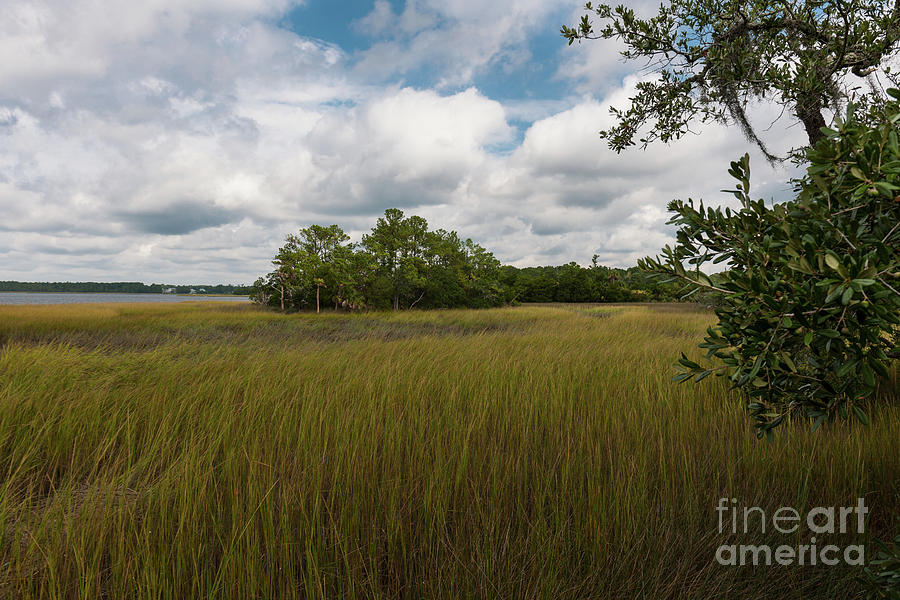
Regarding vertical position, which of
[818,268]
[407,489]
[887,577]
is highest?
[818,268]

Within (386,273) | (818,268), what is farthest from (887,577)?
(386,273)

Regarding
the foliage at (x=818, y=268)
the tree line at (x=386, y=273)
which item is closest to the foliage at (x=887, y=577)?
the foliage at (x=818, y=268)

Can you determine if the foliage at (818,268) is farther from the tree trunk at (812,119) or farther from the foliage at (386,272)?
the foliage at (386,272)

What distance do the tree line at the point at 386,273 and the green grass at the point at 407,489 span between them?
64.7ft

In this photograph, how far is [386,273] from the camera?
26672 millimetres

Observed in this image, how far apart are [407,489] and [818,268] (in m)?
2.38

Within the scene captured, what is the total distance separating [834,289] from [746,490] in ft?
4.52

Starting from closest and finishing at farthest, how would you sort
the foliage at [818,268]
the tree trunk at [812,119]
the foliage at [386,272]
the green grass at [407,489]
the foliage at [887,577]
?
1. the foliage at [887,577]
2. the foliage at [818,268]
3. the green grass at [407,489]
4. the tree trunk at [812,119]
5. the foliage at [386,272]

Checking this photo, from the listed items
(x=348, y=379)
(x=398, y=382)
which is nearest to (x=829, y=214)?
(x=398, y=382)

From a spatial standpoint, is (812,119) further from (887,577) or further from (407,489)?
(407,489)

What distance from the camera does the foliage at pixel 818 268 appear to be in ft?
4.94

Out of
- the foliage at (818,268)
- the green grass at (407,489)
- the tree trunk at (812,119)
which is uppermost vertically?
the tree trunk at (812,119)

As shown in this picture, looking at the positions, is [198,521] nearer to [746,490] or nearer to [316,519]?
[316,519]

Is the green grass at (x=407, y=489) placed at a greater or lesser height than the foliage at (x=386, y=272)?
lesser
